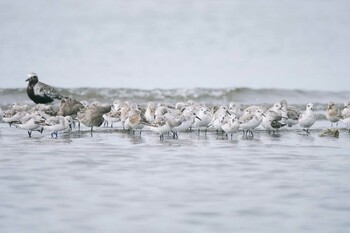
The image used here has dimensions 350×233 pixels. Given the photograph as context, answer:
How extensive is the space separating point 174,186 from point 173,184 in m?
0.14

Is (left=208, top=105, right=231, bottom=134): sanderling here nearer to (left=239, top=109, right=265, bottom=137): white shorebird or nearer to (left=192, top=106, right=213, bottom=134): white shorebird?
(left=192, top=106, right=213, bottom=134): white shorebird

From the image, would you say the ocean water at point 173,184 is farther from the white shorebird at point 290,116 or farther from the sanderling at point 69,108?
the sanderling at point 69,108

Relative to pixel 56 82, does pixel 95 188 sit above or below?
below

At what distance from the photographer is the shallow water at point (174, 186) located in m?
8.09

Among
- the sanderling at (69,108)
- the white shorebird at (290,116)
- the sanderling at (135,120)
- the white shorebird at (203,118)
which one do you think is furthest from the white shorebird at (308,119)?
the sanderling at (69,108)

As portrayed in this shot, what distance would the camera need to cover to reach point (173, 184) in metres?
10.0

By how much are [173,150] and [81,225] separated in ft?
19.5

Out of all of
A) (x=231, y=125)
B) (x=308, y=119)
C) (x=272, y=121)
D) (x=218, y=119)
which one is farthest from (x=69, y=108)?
(x=308, y=119)

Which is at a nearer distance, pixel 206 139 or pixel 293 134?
pixel 206 139

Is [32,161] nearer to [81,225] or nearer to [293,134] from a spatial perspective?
[81,225]

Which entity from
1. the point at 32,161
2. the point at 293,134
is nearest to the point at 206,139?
the point at 293,134

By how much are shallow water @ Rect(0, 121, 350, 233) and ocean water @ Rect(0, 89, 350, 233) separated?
0.01 meters

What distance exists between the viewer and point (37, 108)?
1848 centimetres

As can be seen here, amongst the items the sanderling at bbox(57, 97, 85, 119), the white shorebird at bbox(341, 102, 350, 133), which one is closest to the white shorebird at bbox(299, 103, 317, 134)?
the white shorebird at bbox(341, 102, 350, 133)
